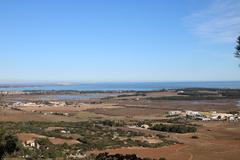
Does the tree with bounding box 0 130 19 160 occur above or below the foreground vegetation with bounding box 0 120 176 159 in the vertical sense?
above

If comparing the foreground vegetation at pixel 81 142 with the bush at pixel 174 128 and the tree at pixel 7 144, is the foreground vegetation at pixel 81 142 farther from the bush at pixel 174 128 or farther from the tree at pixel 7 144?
the bush at pixel 174 128

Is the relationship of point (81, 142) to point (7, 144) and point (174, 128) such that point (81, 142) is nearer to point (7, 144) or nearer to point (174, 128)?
point (7, 144)

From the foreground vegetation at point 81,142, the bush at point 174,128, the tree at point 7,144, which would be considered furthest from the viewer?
the bush at point 174,128

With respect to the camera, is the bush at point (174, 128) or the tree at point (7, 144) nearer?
the tree at point (7, 144)

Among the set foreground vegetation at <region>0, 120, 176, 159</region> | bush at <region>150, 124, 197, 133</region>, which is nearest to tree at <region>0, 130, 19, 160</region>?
foreground vegetation at <region>0, 120, 176, 159</region>

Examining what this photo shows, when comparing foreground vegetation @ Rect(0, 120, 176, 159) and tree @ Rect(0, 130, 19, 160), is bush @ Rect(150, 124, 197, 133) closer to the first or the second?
foreground vegetation @ Rect(0, 120, 176, 159)

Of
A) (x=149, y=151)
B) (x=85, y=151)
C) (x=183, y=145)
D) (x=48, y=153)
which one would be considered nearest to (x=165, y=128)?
(x=183, y=145)

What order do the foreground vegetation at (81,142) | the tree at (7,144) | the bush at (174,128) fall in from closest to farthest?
the tree at (7,144) → the foreground vegetation at (81,142) → the bush at (174,128)

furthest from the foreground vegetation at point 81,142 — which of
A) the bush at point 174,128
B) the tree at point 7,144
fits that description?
the bush at point 174,128

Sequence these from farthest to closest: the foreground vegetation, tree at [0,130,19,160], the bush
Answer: the bush → the foreground vegetation → tree at [0,130,19,160]

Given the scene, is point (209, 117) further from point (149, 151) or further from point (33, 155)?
point (33, 155)

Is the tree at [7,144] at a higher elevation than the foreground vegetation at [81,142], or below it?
higher

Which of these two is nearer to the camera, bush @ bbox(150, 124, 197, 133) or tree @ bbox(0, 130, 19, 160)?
tree @ bbox(0, 130, 19, 160)
